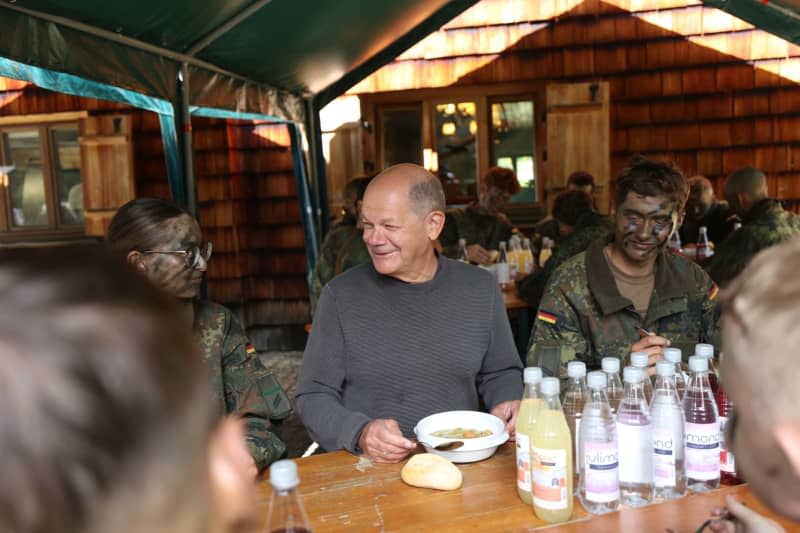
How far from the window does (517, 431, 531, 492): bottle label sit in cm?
818

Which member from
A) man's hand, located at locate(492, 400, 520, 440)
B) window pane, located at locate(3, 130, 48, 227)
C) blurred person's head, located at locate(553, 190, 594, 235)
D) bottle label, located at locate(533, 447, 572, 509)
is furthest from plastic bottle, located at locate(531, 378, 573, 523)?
window pane, located at locate(3, 130, 48, 227)

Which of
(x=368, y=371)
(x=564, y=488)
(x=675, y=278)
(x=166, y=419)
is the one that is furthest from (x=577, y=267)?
(x=166, y=419)

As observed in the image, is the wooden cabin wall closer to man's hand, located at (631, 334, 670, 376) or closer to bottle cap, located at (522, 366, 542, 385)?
man's hand, located at (631, 334, 670, 376)

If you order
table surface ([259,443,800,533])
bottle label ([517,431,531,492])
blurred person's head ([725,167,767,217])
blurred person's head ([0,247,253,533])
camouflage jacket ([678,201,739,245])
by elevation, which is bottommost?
table surface ([259,443,800,533])

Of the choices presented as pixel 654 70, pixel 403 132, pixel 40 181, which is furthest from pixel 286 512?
pixel 40 181

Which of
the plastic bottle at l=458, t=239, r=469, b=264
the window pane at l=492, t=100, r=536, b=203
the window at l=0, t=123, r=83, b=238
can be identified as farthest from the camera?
the window at l=0, t=123, r=83, b=238

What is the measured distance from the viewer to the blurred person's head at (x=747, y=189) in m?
5.66

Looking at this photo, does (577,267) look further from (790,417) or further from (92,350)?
(92,350)

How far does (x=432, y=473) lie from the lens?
1.81 meters

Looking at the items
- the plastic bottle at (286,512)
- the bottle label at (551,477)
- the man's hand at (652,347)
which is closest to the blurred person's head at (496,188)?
the man's hand at (652,347)

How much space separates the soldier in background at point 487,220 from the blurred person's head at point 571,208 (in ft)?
4.20

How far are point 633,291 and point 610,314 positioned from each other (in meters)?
0.15

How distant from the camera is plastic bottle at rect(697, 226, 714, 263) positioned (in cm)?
615

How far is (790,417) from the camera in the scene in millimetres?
757
